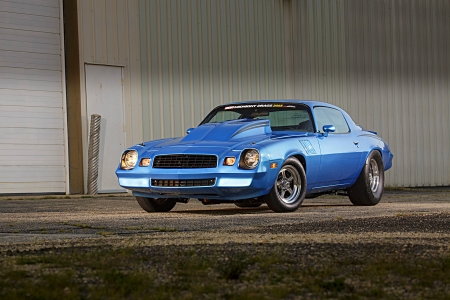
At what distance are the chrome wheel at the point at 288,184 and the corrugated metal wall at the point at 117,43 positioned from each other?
7.77 metres

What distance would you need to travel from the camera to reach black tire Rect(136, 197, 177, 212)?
357 inches

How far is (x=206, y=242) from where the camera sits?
17.2 feet

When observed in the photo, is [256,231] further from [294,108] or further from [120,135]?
[120,135]

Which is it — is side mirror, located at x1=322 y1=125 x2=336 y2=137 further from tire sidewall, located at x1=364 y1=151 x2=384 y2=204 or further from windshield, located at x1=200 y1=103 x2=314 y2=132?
tire sidewall, located at x1=364 y1=151 x2=384 y2=204

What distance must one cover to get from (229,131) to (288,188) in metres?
0.86

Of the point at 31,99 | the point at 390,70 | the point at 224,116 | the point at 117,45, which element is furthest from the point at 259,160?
the point at 390,70

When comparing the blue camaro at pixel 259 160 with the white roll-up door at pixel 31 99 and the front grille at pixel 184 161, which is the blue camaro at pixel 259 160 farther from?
the white roll-up door at pixel 31 99

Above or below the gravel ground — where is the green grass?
above

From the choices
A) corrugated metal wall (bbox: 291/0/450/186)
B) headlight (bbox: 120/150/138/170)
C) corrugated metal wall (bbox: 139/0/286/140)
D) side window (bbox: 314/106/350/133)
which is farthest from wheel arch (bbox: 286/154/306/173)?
corrugated metal wall (bbox: 291/0/450/186)

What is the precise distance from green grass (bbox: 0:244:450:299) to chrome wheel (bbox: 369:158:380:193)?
18.1 feet

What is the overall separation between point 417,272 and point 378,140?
22.1ft

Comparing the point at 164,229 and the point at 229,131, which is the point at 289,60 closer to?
the point at 229,131

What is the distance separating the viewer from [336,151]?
9445mm

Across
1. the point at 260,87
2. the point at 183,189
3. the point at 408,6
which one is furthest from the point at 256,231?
the point at 408,6
